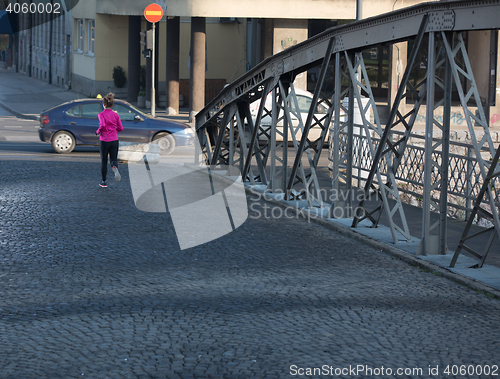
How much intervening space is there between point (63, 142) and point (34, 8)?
1728 inches

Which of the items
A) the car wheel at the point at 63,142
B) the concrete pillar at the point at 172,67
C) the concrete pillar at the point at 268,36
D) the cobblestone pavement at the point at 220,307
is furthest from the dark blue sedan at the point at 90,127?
the concrete pillar at the point at 268,36

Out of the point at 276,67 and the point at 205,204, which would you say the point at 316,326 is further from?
the point at 276,67

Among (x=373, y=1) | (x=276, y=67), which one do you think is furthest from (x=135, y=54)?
(x=276, y=67)

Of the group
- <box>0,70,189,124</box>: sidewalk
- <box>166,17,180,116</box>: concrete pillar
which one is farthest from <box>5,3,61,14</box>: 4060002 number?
<box>166,17,180,116</box>: concrete pillar

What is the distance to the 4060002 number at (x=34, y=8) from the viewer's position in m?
48.0

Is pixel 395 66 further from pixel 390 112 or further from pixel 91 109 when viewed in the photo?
pixel 390 112

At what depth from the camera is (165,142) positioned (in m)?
19.3

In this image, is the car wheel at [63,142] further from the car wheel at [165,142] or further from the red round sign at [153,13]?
the red round sign at [153,13]

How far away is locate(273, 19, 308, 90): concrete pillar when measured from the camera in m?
28.6

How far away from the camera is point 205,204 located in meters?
11.7

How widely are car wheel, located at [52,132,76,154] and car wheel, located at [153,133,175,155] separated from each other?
7.13ft

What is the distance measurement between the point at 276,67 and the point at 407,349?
7706 millimetres

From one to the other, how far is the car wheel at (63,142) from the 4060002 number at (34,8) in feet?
102

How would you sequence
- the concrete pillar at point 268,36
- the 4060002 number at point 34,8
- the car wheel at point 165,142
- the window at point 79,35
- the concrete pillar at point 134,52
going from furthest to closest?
the 4060002 number at point 34,8 → the window at point 79,35 → the concrete pillar at point 134,52 → the concrete pillar at point 268,36 → the car wheel at point 165,142
